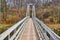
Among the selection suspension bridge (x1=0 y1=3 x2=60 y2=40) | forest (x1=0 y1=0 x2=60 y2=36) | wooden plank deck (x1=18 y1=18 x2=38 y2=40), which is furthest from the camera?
forest (x1=0 y1=0 x2=60 y2=36)

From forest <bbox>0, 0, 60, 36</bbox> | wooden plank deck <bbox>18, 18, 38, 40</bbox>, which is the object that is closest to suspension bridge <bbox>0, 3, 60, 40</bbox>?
wooden plank deck <bbox>18, 18, 38, 40</bbox>

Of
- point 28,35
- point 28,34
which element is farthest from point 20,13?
point 28,35

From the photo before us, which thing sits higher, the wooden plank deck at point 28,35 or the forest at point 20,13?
the wooden plank deck at point 28,35

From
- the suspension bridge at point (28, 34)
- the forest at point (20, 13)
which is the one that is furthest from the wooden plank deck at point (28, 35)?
the forest at point (20, 13)

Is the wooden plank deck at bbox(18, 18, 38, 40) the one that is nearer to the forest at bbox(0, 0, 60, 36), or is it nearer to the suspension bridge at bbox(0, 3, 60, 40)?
the suspension bridge at bbox(0, 3, 60, 40)

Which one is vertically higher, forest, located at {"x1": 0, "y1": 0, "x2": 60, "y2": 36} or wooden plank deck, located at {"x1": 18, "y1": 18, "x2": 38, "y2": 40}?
wooden plank deck, located at {"x1": 18, "y1": 18, "x2": 38, "y2": 40}

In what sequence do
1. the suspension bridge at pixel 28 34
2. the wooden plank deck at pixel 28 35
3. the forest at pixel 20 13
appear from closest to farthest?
the suspension bridge at pixel 28 34 < the wooden plank deck at pixel 28 35 < the forest at pixel 20 13

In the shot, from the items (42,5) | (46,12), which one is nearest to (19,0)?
(42,5)

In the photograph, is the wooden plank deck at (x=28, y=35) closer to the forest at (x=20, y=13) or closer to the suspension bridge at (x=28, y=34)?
the suspension bridge at (x=28, y=34)

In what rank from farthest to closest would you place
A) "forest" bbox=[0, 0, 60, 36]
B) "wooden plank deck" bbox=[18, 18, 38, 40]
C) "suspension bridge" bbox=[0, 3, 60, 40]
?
1. "forest" bbox=[0, 0, 60, 36]
2. "wooden plank deck" bbox=[18, 18, 38, 40]
3. "suspension bridge" bbox=[0, 3, 60, 40]

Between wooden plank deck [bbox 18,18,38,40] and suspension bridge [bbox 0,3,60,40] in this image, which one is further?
wooden plank deck [bbox 18,18,38,40]

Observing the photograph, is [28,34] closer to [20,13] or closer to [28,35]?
[28,35]

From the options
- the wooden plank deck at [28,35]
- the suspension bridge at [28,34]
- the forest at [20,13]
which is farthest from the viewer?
the forest at [20,13]

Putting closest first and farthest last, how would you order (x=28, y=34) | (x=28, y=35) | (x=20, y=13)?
(x=28, y=35) < (x=28, y=34) < (x=20, y=13)
